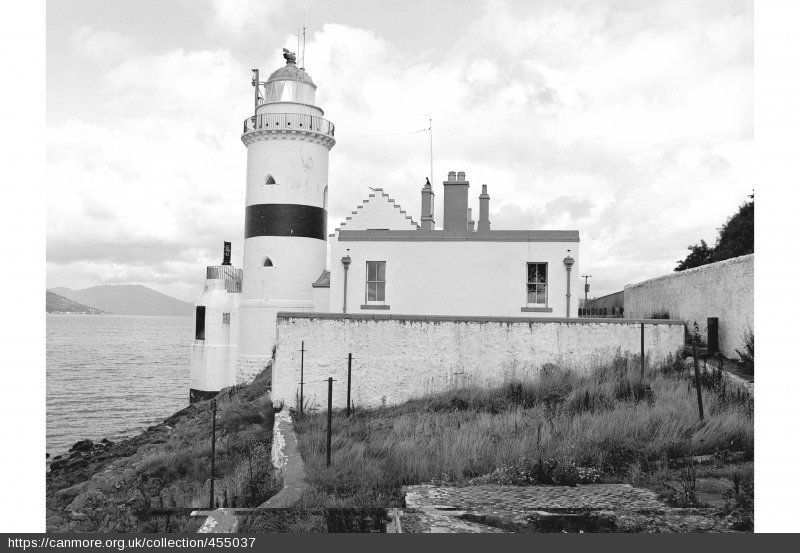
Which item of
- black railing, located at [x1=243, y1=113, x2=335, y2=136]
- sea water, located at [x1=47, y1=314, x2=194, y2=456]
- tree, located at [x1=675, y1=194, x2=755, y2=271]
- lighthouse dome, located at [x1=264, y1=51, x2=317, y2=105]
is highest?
lighthouse dome, located at [x1=264, y1=51, x2=317, y2=105]

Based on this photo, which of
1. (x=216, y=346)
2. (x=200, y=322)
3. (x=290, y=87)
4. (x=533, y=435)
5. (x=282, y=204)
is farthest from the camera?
(x=200, y=322)

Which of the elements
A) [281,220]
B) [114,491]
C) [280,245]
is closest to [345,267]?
[280,245]

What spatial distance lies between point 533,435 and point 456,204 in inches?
367

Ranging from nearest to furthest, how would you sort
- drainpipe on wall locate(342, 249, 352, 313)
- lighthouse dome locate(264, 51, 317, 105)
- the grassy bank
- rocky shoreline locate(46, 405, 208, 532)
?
rocky shoreline locate(46, 405, 208, 532)
the grassy bank
drainpipe on wall locate(342, 249, 352, 313)
lighthouse dome locate(264, 51, 317, 105)

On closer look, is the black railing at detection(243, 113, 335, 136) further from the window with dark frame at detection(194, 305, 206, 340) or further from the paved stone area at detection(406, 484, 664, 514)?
the paved stone area at detection(406, 484, 664, 514)

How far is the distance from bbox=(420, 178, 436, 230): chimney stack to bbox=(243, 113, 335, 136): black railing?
177 inches

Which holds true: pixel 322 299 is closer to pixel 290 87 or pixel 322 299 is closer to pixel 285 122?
pixel 285 122

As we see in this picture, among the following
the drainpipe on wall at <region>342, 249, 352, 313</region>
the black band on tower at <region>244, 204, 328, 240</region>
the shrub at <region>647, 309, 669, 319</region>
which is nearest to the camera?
the shrub at <region>647, 309, 669, 319</region>

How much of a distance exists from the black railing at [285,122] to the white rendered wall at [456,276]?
21.2ft

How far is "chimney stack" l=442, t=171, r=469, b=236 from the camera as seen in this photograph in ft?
59.7

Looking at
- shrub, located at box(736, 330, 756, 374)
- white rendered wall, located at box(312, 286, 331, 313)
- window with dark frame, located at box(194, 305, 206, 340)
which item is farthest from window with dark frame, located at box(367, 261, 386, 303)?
window with dark frame, located at box(194, 305, 206, 340)

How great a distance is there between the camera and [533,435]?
1010cm

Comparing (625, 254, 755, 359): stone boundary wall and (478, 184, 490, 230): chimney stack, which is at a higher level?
(478, 184, 490, 230): chimney stack

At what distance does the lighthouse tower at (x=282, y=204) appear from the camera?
22.0 m
